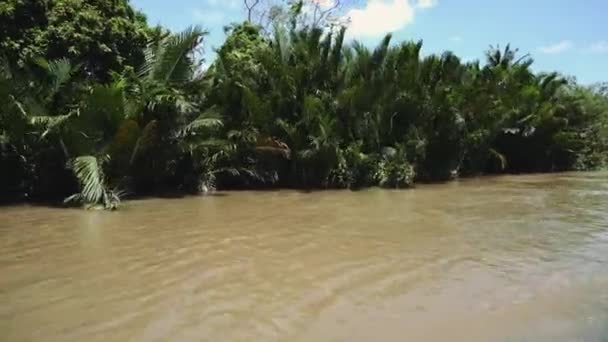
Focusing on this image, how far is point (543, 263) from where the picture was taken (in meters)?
6.77

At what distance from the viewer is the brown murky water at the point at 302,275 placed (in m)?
4.62

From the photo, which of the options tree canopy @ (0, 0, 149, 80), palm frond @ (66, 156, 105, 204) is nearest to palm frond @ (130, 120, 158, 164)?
palm frond @ (66, 156, 105, 204)

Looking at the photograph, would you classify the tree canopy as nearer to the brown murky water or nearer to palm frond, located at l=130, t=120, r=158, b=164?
palm frond, located at l=130, t=120, r=158, b=164

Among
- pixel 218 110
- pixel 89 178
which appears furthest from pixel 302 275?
pixel 218 110

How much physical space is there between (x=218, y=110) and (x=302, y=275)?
29.5 ft

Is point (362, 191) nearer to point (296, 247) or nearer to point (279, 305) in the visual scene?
point (296, 247)

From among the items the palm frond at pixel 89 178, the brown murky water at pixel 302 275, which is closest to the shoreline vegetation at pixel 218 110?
the palm frond at pixel 89 178

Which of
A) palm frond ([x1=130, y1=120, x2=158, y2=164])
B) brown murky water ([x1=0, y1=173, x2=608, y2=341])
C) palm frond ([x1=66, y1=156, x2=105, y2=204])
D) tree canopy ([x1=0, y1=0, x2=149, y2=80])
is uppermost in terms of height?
tree canopy ([x1=0, y1=0, x2=149, y2=80])

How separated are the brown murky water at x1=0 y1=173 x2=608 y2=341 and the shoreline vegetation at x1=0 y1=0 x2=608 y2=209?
1602mm

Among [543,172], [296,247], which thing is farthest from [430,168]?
[296,247]

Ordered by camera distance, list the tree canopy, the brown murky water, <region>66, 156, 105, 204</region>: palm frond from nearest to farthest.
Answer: the brown murky water
<region>66, 156, 105, 204</region>: palm frond
the tree canopy

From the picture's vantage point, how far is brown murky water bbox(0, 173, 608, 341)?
15.1ft

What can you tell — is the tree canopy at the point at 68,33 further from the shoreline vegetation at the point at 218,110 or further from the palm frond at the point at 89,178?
the palm frond at the point at 89,178

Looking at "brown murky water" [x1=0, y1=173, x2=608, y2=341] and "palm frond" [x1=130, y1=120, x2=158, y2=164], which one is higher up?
"palm frond" [x1=130, y1=120, x2=158, y2=164]
